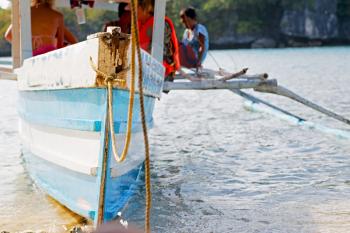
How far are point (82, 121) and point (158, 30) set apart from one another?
1786 mm

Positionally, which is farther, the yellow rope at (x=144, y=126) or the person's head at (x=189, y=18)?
the person's head at (x=189, y=18)

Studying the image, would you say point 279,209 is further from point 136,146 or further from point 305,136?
point 305,136

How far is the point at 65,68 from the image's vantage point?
15.1 feet

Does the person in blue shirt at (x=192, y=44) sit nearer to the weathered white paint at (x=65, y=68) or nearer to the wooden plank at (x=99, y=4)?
the wooden plank at (x=99, y=4)

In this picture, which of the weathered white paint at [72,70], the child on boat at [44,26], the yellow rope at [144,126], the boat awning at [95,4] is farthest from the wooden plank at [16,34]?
the yellow rope at [144,126]

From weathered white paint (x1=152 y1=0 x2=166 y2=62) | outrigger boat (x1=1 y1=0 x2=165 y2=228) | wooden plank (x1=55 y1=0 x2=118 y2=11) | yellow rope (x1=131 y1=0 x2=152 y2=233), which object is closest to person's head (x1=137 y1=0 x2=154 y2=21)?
weathered white paint (x1=152 y1=0 x2=166 y2=62)

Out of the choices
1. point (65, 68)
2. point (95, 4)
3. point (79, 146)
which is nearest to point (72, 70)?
point (65, 68)

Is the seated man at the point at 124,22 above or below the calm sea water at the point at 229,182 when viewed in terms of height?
above

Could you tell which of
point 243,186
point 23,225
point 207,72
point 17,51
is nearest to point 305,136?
point 207,72

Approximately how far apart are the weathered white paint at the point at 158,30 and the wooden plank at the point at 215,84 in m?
1.36

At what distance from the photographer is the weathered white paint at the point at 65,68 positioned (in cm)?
431

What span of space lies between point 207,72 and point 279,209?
4019 millimetres

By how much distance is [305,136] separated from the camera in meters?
9.48

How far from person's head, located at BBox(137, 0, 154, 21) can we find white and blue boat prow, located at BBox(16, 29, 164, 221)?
94cm
